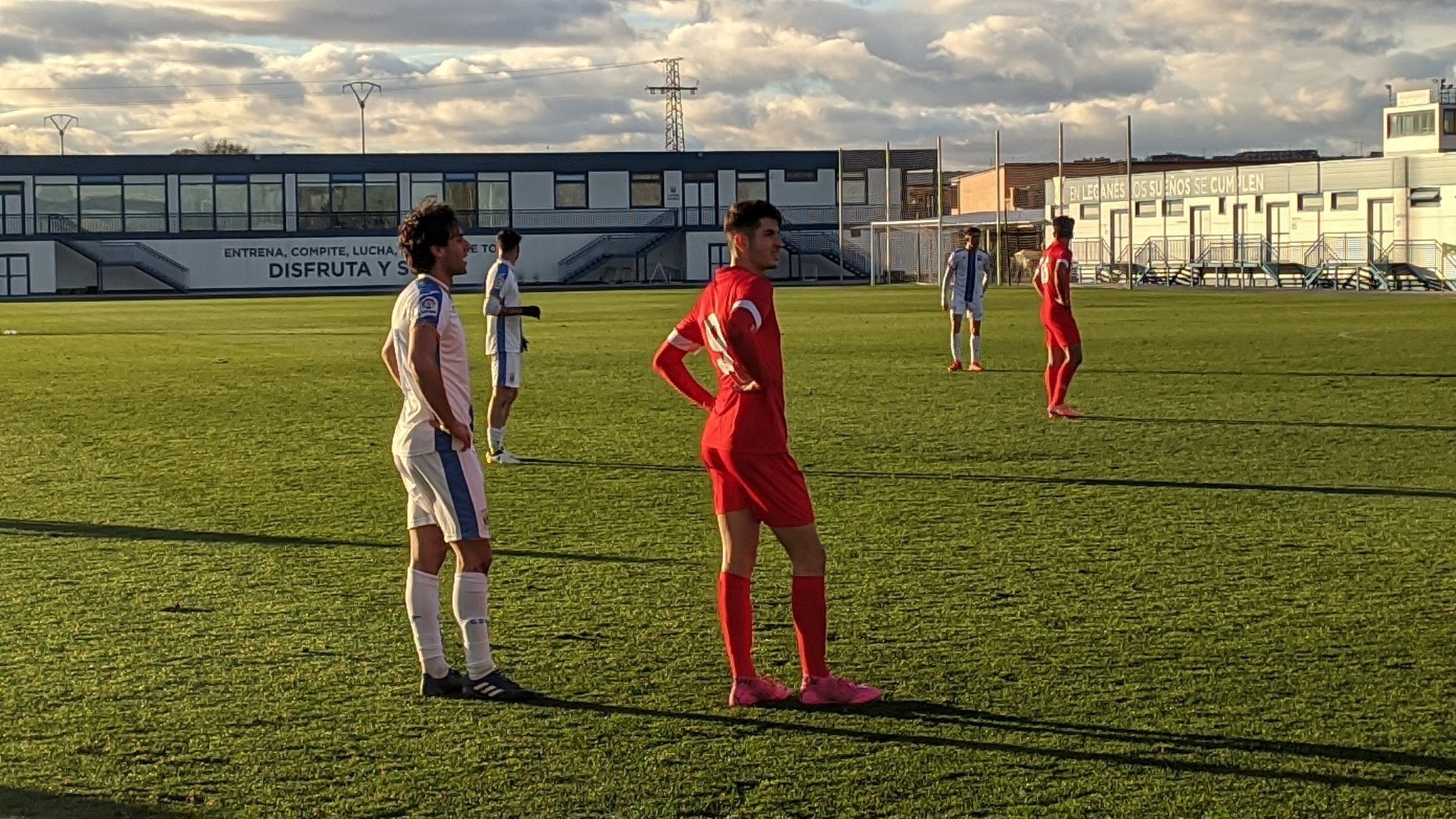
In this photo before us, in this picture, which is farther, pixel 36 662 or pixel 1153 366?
pixel 1153 366

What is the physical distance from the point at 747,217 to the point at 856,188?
287ft

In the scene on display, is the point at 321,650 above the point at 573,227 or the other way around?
the other way around

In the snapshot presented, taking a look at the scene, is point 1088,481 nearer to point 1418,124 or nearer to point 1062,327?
point 1062,327

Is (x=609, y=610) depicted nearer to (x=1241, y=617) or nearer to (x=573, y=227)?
(x=1241, y=617)

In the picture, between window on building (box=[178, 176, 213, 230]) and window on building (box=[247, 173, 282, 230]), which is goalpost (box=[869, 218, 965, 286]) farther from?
window on building (box=[178, 176, 213, 230])

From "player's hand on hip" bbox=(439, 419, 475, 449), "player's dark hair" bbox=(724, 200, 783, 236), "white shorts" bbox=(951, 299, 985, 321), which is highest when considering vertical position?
"player's dark hair" bbox=(724, 200, 783, 236)

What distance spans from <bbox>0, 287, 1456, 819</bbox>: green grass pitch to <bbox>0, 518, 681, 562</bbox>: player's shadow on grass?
0.04 m

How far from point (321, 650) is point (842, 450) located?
25.4 ft

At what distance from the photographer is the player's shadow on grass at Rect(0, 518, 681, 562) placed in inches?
387

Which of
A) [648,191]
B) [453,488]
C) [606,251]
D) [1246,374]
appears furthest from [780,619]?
[648,191]

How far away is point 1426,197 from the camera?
59719mm

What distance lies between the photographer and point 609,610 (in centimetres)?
831

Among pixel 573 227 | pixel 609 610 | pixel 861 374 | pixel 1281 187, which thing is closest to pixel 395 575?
pixel 609 610

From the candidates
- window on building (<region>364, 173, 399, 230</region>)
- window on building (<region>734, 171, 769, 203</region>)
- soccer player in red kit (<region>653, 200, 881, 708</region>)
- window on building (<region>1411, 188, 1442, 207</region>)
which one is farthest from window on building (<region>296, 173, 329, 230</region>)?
soccer player in red kit (<region>653, 200, 881, 708</region>)
